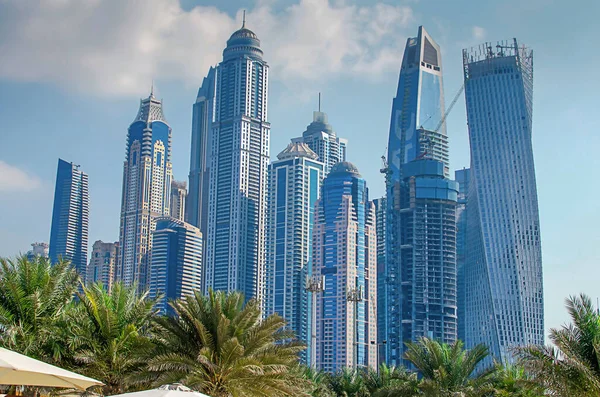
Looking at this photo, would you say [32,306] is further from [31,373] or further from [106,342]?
[31,373]

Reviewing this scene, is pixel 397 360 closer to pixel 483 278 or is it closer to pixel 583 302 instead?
pixel 483 278

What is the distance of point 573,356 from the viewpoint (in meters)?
23.1

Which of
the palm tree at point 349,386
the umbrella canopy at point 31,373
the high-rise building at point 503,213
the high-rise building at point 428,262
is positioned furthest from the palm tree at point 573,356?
the high-rise building at point 428,262

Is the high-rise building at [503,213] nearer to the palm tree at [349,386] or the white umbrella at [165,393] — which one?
the palm tree at [349,386]

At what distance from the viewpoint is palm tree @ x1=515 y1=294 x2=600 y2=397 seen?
2308cm

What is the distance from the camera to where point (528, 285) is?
168250mm

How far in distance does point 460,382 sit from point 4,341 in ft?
55.4

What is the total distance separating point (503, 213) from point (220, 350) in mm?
150330

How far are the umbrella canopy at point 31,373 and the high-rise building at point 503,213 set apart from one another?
154 metres

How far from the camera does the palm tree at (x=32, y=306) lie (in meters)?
25.5

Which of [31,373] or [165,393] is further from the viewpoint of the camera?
[31,373]

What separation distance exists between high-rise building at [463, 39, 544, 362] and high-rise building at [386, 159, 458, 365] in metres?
8.88

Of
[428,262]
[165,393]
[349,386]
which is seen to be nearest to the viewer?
[165,393]

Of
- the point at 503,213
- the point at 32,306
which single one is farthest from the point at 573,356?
the point at 503,213
